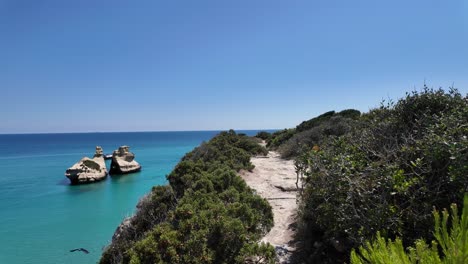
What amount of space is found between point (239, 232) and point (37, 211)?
17387 mm

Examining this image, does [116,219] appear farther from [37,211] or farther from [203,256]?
[203,256]

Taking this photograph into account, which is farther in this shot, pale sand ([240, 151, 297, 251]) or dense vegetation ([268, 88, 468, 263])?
pale sand ([240, 151, 297, 251])

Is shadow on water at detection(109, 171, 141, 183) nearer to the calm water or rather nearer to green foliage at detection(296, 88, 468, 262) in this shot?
the calm water

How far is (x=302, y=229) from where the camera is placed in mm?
5262

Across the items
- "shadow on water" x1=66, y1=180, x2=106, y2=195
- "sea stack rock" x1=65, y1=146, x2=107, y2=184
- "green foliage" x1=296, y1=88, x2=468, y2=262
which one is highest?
"green foliage" x1=296, y1=88, x2=468, y2=262

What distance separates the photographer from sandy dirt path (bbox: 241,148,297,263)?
5598mm

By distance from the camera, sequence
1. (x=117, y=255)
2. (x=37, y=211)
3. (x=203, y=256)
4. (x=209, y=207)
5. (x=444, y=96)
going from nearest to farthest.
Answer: (x=203, y=256) < (x=444, y=96) < (x=209, y=207) < (x=117, y=255) < (x=37, y=211)

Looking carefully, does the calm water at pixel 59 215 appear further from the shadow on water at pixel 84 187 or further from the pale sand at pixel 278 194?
the pale sand at pixel 278 194

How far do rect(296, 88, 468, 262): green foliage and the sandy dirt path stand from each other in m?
0.72

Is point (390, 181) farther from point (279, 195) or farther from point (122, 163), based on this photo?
point (122, 163)

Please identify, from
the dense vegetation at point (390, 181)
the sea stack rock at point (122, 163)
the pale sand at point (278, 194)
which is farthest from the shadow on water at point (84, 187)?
the dense vegetation at point (390, 181)

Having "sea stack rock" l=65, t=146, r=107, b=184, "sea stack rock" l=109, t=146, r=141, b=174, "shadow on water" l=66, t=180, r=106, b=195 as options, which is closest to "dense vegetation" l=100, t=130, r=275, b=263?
"shadow on water" l=66, t=180, r=106, b=195

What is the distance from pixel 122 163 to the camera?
31.3 meters

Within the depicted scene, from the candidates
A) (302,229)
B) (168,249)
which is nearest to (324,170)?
(302,229)
